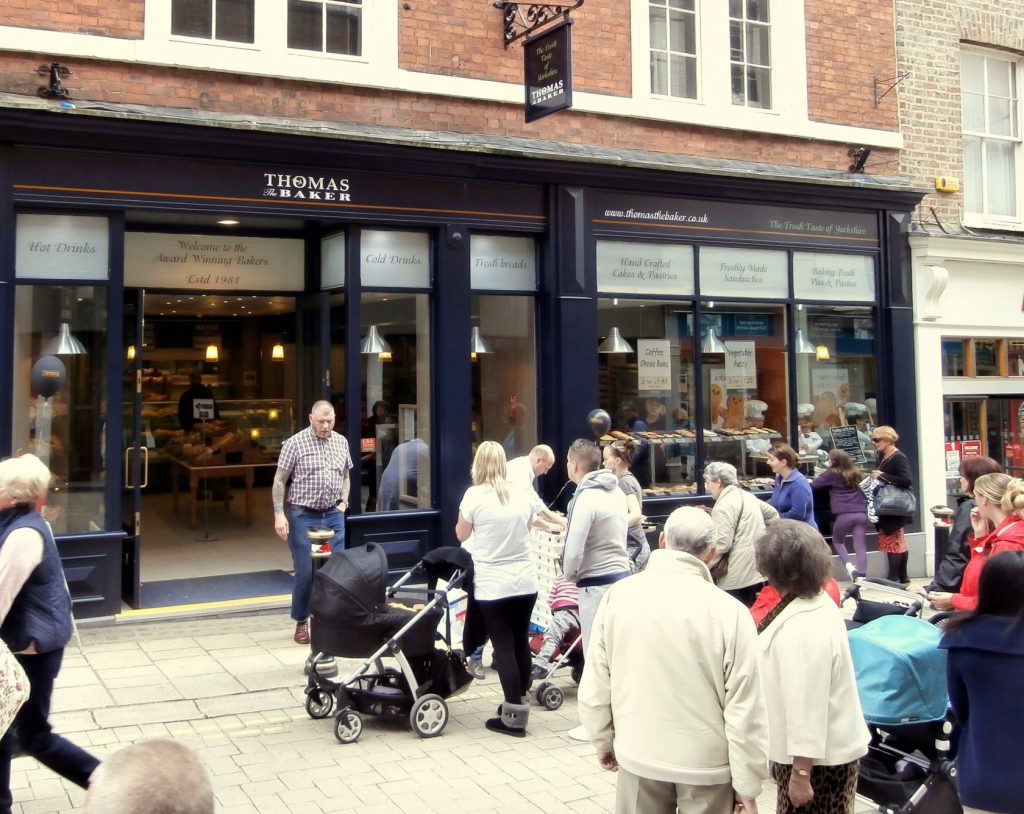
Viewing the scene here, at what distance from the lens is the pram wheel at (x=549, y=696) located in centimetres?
707

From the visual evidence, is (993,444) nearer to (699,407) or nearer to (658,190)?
(699,407)

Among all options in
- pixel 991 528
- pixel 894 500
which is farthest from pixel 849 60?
pixel 991 528

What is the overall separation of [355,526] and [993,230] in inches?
363

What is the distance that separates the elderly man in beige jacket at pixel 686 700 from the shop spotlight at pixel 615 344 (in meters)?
7.59

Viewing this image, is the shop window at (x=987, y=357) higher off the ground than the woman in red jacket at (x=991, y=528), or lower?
higher

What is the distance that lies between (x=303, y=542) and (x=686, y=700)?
5.65m

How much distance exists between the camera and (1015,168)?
14078 millimetres

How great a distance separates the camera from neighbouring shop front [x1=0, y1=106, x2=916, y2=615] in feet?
29.2

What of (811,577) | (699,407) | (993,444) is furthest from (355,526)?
(993,444)

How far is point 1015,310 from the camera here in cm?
1368

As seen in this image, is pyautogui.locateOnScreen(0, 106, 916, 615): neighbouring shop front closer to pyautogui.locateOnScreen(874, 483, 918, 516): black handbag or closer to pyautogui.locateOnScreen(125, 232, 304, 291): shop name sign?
pyautogui.locateOnScreen(125, 232, 304, 291): shop name sign

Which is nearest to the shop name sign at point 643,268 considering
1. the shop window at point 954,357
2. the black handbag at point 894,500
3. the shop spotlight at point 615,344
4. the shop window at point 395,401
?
the shop spotlight at point 615,344

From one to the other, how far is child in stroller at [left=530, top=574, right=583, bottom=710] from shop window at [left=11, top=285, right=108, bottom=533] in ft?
13.3

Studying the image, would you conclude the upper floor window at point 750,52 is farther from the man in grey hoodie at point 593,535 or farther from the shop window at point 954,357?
the man in grey hoodie at point 593,535
